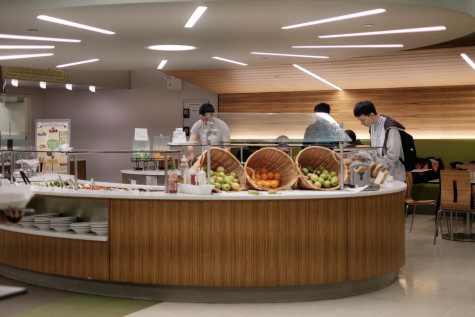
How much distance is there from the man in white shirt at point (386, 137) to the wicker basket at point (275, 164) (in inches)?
48.6

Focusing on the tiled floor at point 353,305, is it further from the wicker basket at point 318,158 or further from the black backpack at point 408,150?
the wicker basket at point 318,158

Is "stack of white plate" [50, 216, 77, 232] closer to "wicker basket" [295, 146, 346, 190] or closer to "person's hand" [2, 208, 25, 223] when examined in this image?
"wicker basket" [295, 146, 346, 190]

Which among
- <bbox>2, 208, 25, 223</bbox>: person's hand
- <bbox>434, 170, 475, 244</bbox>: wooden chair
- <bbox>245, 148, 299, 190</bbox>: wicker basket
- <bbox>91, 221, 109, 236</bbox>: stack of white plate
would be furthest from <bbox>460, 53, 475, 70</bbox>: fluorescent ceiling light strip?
<bbox>2, 208, 25, 223</bbox>: person's hand

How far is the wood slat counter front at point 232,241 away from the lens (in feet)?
19.5

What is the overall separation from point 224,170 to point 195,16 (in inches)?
60.2

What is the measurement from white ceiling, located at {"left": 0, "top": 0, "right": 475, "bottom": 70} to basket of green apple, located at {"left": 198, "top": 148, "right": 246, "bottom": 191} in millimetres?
1361

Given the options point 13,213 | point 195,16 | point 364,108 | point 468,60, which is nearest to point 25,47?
point 195,16

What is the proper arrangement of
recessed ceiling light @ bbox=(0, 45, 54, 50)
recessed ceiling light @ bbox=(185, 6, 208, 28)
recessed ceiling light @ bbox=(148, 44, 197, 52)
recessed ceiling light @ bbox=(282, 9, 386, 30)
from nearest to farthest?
recessed ceiling light @ bbox=(185, 6, 208, 28) < recessed ceiling light @ bbox=(282, 9, 386, 30) < recessed ceiling light @ bbox=(0, 45, 54, 50) < recessed ceiling light @ bbox=(148, 44, 197, 52)

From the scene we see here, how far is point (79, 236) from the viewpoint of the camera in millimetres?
6289

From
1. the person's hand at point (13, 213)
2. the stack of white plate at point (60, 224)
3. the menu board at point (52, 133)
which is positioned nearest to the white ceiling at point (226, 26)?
the stack of white plate at point (60, 224)

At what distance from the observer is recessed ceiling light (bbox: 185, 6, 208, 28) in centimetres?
622

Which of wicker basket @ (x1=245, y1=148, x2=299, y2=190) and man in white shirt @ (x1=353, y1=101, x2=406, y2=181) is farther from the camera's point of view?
man in white shirt @ (x1=353, y1=101, x2=406, y2=181)

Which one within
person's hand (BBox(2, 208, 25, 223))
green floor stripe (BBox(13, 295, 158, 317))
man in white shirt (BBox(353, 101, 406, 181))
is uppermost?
man in white shirt (BBox(353, 101, 406, 181))

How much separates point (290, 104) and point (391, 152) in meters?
8.28
